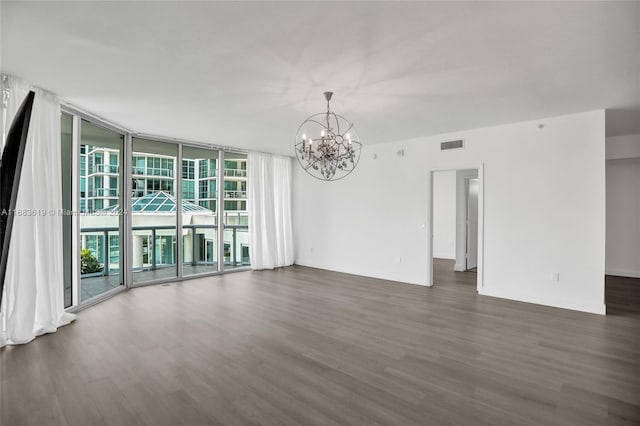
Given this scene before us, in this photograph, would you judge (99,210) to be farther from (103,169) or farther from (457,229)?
(457,229)

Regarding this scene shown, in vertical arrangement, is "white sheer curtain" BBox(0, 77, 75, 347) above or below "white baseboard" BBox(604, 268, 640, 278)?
above

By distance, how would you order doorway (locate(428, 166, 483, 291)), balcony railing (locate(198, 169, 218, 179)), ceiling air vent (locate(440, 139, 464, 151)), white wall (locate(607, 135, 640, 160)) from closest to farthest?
ceiling air vent (locate(440, 139, 464, 151))
white wall (locate(607, 135, 640, 160))
doorway (locate(428, 166, 483, 291))
balcony railing (locate(198, 169, 218, 179))

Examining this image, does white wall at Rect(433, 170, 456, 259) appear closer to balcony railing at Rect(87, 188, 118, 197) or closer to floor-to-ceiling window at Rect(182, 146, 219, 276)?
floor-to-ceiling window at Rect(182, 146, 219, 276)

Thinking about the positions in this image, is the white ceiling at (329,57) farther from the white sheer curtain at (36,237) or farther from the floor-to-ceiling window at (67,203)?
the floor-to-ceiling window at (67,203)

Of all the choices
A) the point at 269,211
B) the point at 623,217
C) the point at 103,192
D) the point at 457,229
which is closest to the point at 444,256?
the point at 457,229

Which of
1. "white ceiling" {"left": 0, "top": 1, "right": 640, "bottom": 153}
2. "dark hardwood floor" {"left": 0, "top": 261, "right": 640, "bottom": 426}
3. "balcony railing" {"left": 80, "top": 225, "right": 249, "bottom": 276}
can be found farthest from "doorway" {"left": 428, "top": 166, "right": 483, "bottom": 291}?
"balcony railing" {"left": 80, "top": 225, "right": 249, "bottom": 276}

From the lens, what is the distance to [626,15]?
2.21 m

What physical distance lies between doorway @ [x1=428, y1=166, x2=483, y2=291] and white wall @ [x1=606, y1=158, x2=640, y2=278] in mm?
2648

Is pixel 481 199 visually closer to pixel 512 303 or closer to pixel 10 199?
pixel 512 303

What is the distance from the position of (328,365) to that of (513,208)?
3861 millimetres

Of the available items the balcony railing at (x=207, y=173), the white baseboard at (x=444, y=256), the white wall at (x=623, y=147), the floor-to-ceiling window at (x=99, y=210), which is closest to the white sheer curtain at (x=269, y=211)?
the balcony railing at (x=207, y=173)

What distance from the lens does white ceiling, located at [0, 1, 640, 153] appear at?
2.21m

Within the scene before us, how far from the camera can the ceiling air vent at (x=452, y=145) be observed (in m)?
5.50

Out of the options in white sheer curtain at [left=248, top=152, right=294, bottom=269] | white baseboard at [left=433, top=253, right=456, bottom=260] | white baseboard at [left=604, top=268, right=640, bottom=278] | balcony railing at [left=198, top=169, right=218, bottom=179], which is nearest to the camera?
balcony railing at [left=198, top=169, right=218, bottom=179]
